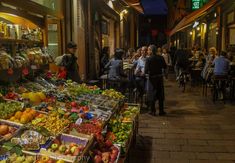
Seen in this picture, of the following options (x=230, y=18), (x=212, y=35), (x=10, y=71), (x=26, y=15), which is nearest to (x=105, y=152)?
(x=10, y=71)

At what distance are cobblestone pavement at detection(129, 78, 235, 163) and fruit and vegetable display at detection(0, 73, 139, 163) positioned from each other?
2.61 feet

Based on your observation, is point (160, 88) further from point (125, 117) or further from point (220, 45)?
point (220, 45)

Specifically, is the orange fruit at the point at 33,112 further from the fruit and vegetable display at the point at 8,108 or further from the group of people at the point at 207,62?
the group of people at the point at 207,62

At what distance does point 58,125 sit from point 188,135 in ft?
12.4

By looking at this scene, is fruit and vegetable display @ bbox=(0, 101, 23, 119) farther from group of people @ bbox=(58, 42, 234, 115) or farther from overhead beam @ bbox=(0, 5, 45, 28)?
group of people @ bbox=(58, 42, 234, 115)

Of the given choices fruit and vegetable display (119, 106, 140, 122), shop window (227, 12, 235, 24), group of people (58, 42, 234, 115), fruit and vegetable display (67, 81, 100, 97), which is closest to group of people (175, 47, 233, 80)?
group of people (58, 42, 234, 115)

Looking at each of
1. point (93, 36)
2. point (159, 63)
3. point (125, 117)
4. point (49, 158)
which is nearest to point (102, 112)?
point (125, 117)

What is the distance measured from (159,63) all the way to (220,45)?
27.0 ft

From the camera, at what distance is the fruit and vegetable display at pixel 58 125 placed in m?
3.44

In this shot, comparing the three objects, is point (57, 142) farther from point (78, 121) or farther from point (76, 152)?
point (78, 121)

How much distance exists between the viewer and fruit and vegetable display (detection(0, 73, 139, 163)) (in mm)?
3438

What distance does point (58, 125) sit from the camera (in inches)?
159

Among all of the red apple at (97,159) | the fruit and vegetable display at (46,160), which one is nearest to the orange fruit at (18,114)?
the fruit and vegetable display at (46,160)

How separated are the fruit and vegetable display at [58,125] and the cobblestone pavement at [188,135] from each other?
794 millimetres
